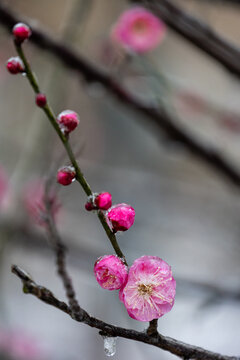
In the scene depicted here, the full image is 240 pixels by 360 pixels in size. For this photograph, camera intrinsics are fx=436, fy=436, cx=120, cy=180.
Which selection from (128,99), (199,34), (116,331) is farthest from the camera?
(128,99)

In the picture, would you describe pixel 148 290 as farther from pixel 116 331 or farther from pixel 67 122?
pixel 67 122

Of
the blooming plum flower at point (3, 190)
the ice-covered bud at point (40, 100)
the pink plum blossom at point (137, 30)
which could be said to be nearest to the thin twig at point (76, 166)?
the ice-covered bud at point (40, 100)

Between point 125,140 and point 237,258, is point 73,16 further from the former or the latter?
point 125,140

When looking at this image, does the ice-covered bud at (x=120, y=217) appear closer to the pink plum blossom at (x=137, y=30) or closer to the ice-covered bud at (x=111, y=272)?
the ice-covered bud at (x=111, y=272)

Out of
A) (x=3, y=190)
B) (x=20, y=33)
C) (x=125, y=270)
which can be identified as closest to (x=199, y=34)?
(x=20, y=33)

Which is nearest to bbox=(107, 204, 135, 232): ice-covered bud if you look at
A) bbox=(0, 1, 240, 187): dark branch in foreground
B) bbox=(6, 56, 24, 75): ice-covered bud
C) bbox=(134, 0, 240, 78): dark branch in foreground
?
bbox=(6, 56, 24, 75): ice-covered bud

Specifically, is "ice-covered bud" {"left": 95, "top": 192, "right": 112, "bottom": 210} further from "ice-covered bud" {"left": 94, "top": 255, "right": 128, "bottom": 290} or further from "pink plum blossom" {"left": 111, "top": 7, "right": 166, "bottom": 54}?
"pink plum blossom" {"left": 111, "top": 7, "right": 166, "bottom": 54}

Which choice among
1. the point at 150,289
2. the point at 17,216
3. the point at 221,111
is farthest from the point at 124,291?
the point at 221,111

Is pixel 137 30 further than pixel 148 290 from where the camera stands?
Yes
